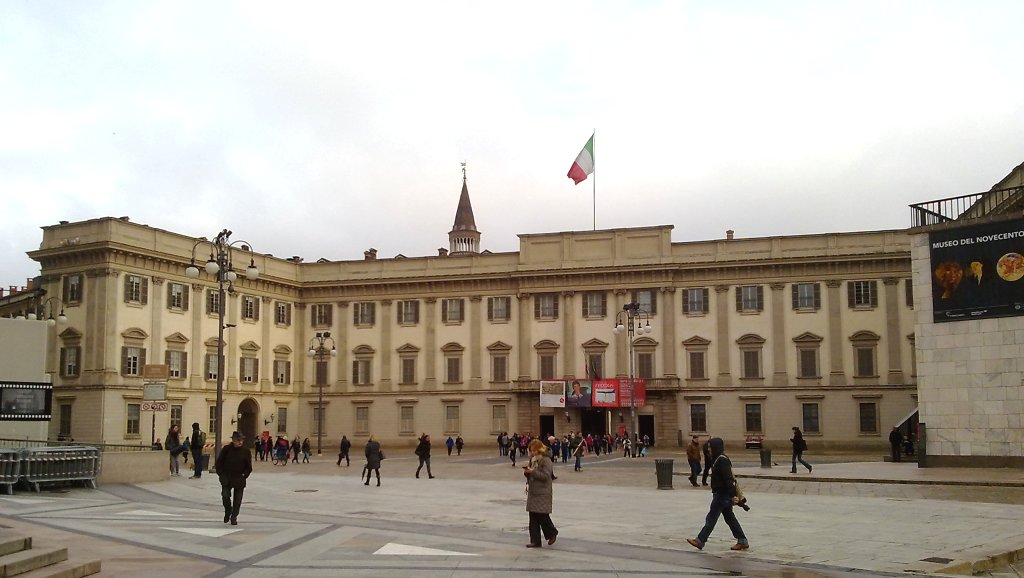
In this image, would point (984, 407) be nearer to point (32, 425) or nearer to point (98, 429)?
point (32, 425)

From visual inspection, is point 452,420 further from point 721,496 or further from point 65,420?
point 721,496

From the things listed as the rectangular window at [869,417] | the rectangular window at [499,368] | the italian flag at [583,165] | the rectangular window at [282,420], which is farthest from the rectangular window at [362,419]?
the rectangular window at [869,417]

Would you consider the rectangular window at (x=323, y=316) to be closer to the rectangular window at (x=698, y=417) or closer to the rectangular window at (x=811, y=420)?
the rectangular window at (x=698, y=417)

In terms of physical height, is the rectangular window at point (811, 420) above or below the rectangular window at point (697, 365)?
below

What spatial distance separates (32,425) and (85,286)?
62.7 ft

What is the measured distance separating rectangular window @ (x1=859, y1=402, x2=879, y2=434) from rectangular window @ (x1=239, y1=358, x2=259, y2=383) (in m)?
38.4

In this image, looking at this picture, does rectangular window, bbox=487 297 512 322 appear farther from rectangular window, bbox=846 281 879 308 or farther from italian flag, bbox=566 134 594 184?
rectangular window, bbox=846 281 879 308

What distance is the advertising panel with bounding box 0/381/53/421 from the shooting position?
3581 centimetres

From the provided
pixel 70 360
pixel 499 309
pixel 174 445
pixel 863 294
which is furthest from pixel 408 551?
pixel 499 309

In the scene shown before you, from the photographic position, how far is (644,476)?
34.2 meters

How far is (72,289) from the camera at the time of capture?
56469mm

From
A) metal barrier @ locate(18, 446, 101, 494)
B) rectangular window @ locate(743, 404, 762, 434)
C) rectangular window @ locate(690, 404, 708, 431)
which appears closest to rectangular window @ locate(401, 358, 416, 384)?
rectangular window @ locate(690, 404, 708, 431)

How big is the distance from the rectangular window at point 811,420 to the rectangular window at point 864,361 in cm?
324

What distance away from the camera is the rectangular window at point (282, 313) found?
6825 centimetres
